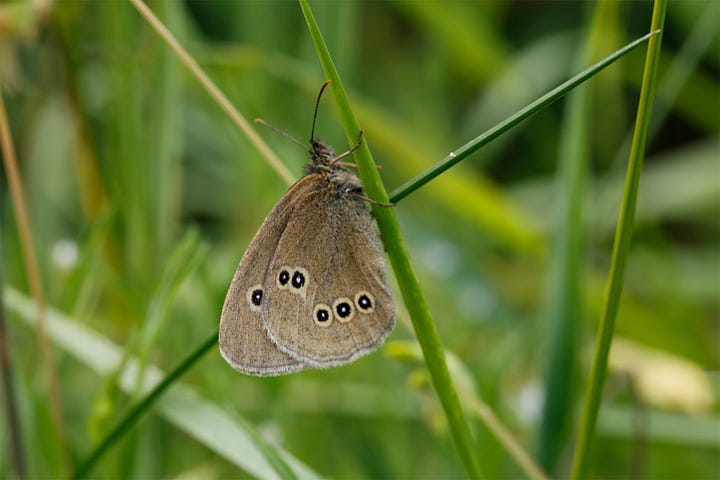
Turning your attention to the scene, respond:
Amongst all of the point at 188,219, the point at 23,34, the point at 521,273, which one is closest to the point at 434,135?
the point at 521,273

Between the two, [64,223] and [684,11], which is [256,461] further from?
[684,11]

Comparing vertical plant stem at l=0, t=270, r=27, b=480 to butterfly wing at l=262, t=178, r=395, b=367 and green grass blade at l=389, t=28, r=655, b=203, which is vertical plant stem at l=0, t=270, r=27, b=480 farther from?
green grass blade at l=389, t=28, r=655, b=203

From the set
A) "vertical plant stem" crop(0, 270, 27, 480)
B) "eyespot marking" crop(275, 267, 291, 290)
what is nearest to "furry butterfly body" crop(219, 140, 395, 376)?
"eyespot marking" crop(275, 267, 291, 290)

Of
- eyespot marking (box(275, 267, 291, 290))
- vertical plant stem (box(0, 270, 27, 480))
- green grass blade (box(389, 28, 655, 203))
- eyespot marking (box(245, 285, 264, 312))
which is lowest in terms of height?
vertical plant stem (box(0, 270, 27, 480))

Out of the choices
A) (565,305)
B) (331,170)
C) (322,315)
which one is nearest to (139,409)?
(322,315)

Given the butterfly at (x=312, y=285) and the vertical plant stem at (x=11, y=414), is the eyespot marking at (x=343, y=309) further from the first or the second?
the vertical plant stem at (x=11, y=414)

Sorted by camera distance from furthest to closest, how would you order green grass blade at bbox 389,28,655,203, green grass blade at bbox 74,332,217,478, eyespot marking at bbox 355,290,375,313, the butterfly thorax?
the butterfly thorax, eyespot marking at bbox 355,290,375,313, green grass blade at bbox 74,332,217,478, green grass blade at bbox 389,28,655,203
